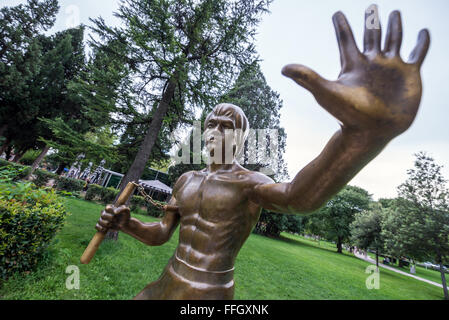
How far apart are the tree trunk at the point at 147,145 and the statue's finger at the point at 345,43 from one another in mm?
7420

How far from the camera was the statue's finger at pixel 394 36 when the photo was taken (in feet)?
2.36

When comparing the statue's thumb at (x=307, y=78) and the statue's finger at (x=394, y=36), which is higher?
the statue's finger at (x=394, y=36)

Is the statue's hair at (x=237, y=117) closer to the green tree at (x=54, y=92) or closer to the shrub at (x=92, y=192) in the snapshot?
the shrub at (x=92, y=192)

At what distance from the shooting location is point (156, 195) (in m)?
29.4

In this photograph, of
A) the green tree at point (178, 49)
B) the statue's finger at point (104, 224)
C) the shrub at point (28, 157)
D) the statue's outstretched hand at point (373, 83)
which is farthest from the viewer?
the shrub at point (28, 157)

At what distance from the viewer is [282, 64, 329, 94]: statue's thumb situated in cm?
77

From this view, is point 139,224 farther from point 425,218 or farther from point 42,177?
point 42,177

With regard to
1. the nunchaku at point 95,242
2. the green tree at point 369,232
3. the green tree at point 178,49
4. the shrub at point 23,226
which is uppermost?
the green tree at point 178,49

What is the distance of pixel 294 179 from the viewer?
3.56 ft

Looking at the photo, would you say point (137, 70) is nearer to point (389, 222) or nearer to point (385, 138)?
point (385, 138)

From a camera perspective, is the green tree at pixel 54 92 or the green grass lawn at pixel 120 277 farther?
the green tree at pixel 54 92

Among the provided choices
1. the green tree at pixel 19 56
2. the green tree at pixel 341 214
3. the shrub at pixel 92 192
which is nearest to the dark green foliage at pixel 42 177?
the shrub at pixel 92 192

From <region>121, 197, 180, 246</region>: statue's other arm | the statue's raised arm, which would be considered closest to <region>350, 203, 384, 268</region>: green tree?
<region>121, 197, 180, 246</region>: statue's other arm

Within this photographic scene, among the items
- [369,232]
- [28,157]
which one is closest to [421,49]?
[369,232]
